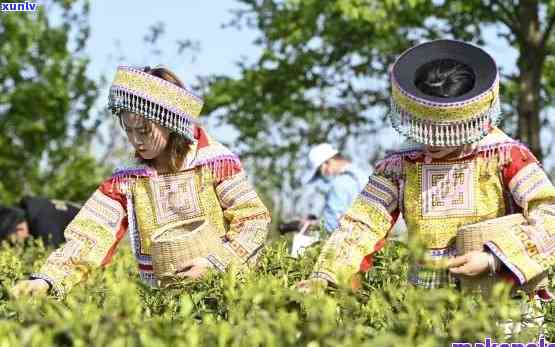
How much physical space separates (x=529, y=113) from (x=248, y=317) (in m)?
11.9

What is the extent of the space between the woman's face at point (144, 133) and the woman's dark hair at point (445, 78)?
1210 millimetres

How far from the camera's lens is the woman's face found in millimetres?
4492

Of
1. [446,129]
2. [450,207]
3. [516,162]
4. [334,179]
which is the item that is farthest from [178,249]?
[334,179]

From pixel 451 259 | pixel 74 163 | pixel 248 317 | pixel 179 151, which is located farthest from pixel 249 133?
pixel 248 317

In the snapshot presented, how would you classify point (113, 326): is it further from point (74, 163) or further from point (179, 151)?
point (74, 163)

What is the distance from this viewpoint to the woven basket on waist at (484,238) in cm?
372

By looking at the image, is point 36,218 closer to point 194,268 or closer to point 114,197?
point 114,197

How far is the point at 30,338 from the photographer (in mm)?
2162

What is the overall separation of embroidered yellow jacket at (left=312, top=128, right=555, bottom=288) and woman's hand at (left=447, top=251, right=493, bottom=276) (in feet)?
0.14

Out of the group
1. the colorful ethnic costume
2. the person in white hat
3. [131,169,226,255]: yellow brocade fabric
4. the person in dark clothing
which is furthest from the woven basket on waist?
the person in dark clothing

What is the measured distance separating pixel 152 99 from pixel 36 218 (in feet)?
19.9
